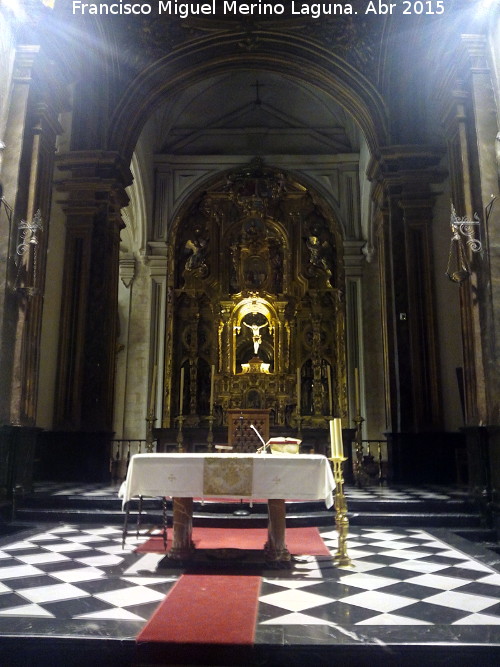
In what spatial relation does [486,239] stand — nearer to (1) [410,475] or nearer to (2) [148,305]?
(1) [410,475]

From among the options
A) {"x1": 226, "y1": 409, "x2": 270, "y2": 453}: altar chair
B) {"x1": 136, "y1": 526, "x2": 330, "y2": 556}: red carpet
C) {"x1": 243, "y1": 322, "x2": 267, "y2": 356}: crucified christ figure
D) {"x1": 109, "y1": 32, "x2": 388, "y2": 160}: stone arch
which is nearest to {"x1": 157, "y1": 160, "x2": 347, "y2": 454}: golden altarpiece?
{"x1": 243, "y1": 322, "x2": 267, "y2": 356}: crucified christ figure

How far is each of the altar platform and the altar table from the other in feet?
1.48

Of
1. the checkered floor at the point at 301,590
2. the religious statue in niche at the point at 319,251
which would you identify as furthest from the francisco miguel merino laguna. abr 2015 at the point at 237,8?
the checkered floor at the point at 301,590

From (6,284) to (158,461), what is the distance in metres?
2.71

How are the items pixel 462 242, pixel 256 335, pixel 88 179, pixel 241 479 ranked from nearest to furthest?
pixel 241 479
pixel 462 242
pixel 88 179
pixel 256 335

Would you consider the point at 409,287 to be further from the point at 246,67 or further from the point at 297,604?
the point at 297,604

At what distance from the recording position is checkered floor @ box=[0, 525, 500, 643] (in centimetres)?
261

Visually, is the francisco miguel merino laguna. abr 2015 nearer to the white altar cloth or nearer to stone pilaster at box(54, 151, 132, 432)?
stone pilaster at box(54, 151, 132, 432)

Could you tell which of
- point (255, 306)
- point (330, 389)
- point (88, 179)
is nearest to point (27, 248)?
point (88, 179)

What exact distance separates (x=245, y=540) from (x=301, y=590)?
5.35ft

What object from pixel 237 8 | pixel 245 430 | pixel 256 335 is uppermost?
pixel 237 8

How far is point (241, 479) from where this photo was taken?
12.8 feet

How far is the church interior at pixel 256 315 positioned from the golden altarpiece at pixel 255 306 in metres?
0.05

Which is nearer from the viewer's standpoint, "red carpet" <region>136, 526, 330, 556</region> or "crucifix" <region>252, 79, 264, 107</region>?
"red carpet" <region>136, 526, 330, 556</region>
